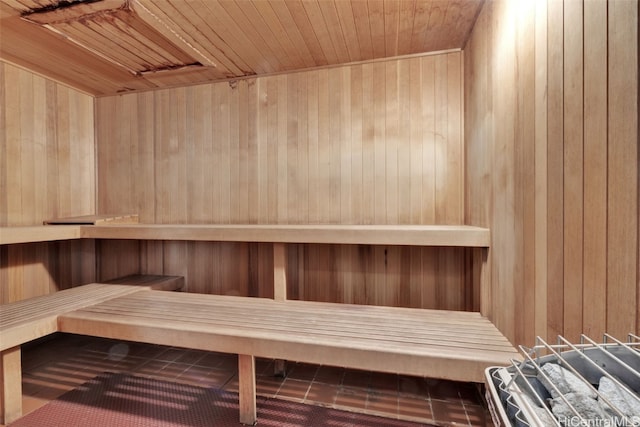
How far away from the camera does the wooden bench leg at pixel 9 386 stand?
5.59 ft

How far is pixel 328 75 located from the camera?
7.76 ft

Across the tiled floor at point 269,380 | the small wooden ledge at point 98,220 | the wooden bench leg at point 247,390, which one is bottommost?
the tiled floor at point 269,380

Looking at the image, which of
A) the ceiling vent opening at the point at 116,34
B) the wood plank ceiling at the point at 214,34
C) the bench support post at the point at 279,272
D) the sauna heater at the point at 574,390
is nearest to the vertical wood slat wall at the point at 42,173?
the wood plank ceiling at the point at 214,34

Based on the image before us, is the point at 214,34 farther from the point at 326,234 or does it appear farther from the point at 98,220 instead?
the point at 98,220

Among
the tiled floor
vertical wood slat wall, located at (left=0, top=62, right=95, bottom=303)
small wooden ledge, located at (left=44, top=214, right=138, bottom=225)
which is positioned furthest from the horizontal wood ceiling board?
the tiled floor

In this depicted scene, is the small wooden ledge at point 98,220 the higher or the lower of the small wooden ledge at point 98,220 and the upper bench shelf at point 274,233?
the higher

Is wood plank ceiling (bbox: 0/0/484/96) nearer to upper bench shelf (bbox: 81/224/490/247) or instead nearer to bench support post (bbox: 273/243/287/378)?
upper bench shelf (bbox: 81/224/490/247)

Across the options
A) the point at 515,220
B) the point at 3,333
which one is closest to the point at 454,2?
the point at 515,220

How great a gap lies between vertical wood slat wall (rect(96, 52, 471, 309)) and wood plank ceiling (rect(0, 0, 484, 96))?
0.19 meters

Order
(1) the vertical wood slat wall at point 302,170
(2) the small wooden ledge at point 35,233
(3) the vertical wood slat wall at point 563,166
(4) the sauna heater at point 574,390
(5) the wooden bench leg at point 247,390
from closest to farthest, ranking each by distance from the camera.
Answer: (4) the sauna heater at point 574,390, (3) the vertical wood slat wall at point 563,166, (5) the wooden bench leg at point 247,390, (2) the small wooden ledge at point 35,233, (1) the vertical wood slat wall at point 302,170

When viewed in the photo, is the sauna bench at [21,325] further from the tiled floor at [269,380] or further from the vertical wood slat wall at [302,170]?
the vertical wood slat wall at [302,170]

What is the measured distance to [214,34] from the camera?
6.44 feet

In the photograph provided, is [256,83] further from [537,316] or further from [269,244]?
[537,316]

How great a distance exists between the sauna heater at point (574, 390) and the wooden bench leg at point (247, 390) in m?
1.31
